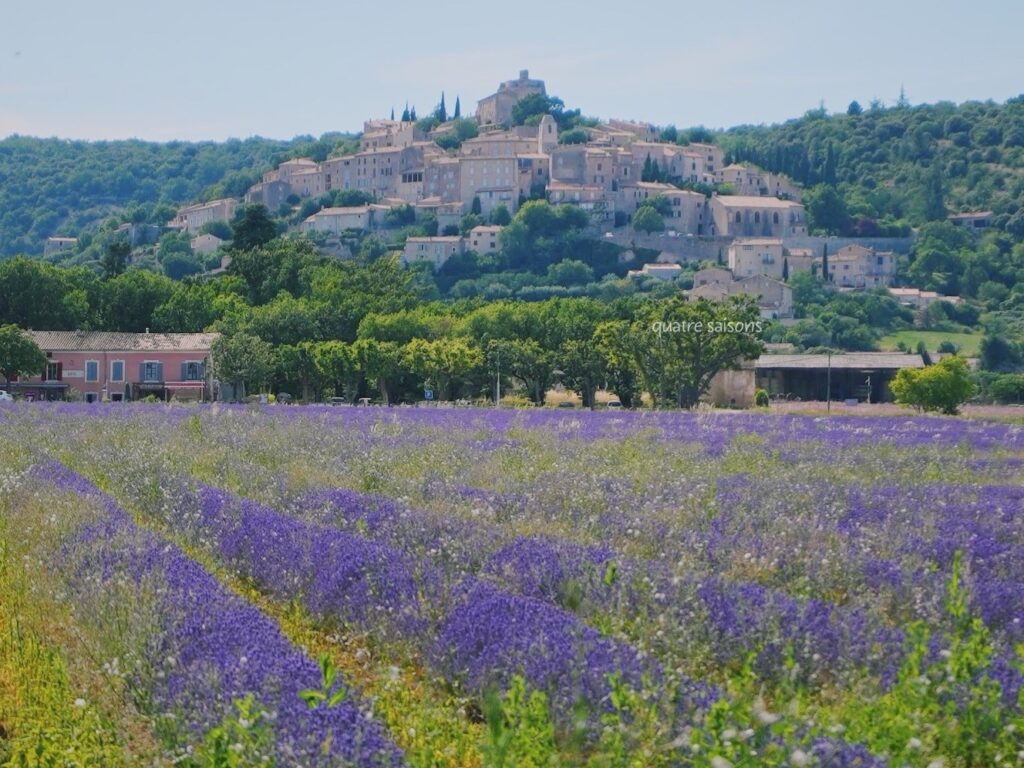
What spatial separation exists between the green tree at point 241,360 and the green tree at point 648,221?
10521 cm

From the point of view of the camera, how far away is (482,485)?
16172 millimetres

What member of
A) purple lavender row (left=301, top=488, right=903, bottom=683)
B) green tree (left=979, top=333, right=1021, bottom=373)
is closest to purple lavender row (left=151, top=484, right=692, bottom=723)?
purple lavender row (left=301, top=488, right=903, bottom=683)

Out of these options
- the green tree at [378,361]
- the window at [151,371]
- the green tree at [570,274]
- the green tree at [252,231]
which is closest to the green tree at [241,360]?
the window at [151,371]

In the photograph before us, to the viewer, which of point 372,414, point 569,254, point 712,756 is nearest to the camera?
point 712,756

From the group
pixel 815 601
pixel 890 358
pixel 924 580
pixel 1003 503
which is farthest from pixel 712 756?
pixel 890 358

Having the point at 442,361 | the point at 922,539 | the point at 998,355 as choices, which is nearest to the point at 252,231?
the point at 442,361

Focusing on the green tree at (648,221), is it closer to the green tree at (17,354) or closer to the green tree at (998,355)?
the green tree at (998,355)

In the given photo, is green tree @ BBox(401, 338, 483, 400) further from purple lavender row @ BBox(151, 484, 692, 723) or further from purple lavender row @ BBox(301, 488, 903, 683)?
purple lavender row @ BBox(301, 488, 903, 683)

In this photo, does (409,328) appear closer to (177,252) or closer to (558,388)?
(558,388)

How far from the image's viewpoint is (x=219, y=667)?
6840 mm

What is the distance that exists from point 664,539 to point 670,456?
9.33 m

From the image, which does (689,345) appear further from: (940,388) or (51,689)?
(51,689)

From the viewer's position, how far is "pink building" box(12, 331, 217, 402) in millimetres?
67312

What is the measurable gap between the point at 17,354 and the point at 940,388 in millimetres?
42123
